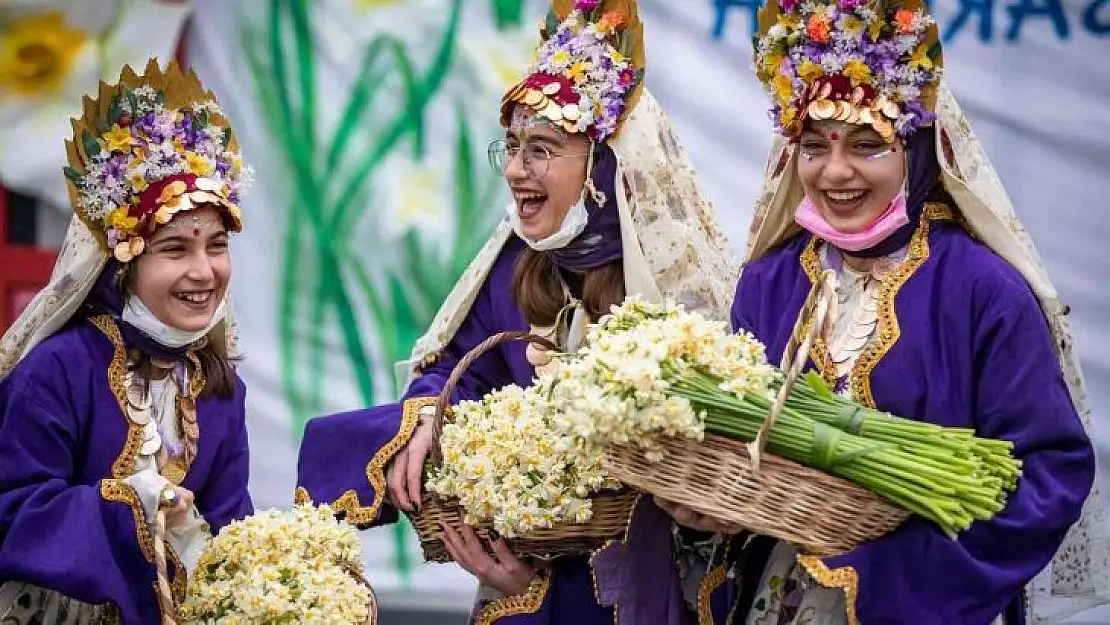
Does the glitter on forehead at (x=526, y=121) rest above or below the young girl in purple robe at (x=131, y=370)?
above

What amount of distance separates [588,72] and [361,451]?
108 cm

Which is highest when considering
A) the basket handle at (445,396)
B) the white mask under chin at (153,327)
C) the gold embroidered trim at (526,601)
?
the white mask under chin at (153,327)

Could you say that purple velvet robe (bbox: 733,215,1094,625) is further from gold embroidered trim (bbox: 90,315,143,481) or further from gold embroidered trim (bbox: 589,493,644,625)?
gold embroidered trim (bbox: 90,315,143,481)

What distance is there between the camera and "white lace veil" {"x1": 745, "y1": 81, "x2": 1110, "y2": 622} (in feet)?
11.5

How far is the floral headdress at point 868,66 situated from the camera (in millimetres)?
3500

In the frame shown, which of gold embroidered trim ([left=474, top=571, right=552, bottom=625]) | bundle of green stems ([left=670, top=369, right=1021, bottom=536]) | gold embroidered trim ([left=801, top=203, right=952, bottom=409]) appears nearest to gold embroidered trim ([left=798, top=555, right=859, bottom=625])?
bundle of green stems ([left=670, top=369, right=1021, bottom=536])

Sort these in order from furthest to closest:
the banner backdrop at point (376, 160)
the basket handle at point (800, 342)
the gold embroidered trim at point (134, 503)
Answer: the banner backdrop at point (376, 160), the gold embroidered trim at point (134, 503), the basket handle at point (800, 342)

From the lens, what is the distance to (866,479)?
3104 millimetres

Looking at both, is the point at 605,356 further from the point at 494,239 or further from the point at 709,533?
the point at 494,239

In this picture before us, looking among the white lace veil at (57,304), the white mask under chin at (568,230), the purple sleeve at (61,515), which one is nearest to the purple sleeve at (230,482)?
the purple sleeve at (61,515)

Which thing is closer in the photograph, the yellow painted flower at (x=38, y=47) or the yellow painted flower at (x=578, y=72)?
the yellow painted flower at (x=578, y=72)

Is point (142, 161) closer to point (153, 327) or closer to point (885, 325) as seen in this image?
point (153, 327)

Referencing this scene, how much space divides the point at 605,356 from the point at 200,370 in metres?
1.41

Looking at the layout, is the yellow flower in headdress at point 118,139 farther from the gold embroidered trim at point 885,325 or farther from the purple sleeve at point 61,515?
the gold embroidered trim at point 885,325
